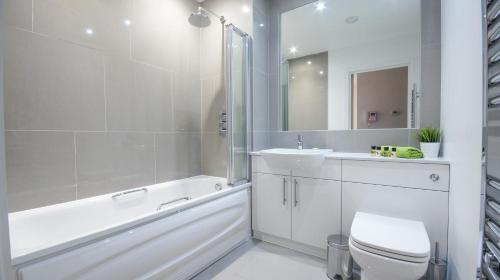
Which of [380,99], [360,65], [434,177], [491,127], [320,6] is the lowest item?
[434,177]

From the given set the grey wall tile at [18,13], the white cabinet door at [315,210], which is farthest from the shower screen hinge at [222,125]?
the grey wall tile at [18,13]

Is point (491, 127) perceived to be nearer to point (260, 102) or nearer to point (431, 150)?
point (431, 150)

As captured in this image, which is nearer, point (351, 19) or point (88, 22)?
point (88, 22)

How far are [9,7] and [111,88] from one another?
68cm

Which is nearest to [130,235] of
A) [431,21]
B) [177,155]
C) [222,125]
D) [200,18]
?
[177,155]

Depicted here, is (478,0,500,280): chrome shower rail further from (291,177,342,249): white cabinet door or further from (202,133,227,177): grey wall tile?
(202,133,227,177): grey wall tile

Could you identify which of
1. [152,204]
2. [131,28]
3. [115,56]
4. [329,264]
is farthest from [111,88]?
[329,264]

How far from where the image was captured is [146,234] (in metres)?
1.25

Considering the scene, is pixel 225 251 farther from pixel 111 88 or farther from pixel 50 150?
pixel 111 88

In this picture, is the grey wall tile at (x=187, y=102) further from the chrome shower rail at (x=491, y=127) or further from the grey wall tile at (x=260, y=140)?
the chrome shower rail at (x=491, y=127)

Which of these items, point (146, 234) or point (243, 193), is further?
point (243, 193)

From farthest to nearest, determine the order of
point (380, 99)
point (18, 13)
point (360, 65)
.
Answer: point (360, 65)
point (380, 99)
point (18, 13)

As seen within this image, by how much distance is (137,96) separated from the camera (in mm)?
1960

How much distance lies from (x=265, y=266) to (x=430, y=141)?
62.9 inches
